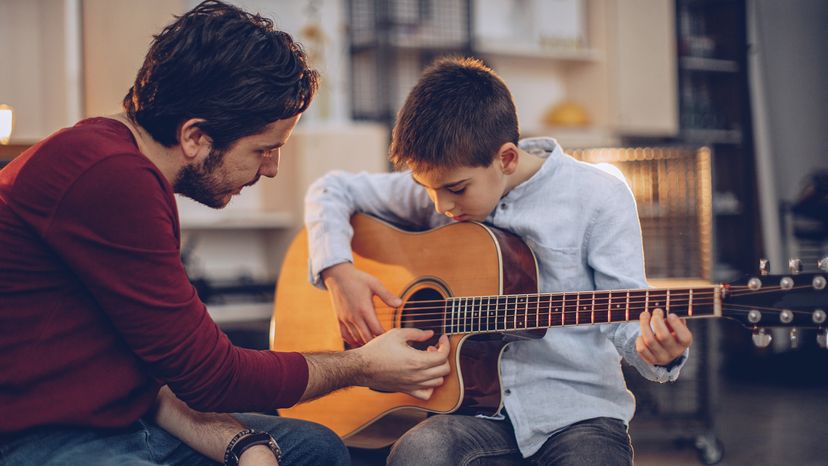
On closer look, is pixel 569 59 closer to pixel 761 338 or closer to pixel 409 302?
pixel 409 302

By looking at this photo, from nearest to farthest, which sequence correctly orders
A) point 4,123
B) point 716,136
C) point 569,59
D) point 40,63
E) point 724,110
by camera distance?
point 4,123 → point 40,63 → point 569,59 → point 716,136 → point 724,110

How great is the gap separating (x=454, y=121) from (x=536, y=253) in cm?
30

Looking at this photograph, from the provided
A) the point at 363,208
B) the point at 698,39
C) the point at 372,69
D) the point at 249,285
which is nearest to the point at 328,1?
the point at 372,69

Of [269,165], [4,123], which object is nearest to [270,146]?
[269,165]

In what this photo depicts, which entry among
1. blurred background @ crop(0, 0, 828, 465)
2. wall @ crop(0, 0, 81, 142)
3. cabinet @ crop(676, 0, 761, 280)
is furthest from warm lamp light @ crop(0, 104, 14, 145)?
cabinet @ crop(676, 0, 761, 280)

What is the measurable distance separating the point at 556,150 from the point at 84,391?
0.98 meters

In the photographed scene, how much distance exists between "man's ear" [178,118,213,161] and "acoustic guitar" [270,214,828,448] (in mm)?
513

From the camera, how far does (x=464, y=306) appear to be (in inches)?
63.3

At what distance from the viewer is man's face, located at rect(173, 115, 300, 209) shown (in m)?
1.49

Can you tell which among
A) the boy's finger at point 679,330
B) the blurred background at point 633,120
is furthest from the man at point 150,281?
the blurred background at point 633,120

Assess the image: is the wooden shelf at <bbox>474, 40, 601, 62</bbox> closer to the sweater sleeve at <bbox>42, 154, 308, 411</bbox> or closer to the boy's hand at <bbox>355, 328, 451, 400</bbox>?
the boy's hand at <bbox>355, 328, 451, 400</bbox>

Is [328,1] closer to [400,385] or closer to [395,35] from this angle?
[395,35]

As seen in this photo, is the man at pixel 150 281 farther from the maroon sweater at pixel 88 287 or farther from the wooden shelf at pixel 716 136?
the wooden shelf at pixel 716 136

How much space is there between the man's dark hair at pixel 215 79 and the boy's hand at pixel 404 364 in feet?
1.45
